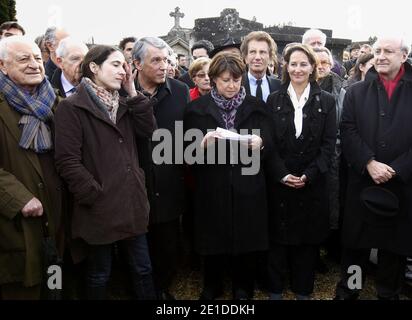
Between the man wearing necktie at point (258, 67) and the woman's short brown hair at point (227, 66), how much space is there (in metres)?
0.70

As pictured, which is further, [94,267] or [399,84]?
[399,84]

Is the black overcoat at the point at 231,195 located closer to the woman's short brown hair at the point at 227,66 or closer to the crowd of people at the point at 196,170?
the crowd of people at the point at 196,170

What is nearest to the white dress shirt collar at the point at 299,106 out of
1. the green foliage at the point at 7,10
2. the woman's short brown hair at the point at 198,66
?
the woman's short brown hair at the point at 198,66

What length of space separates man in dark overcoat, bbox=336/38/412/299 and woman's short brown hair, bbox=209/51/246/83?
1.15 metres

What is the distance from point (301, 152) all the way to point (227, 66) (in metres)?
1.04

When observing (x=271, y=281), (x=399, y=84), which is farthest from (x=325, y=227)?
(x=399, y=84)

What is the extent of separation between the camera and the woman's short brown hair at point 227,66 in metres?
3.61

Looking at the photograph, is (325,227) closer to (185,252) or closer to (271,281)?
(271,281)

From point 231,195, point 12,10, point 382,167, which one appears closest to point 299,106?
point 382,167

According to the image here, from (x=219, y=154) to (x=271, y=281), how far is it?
4.47 feet

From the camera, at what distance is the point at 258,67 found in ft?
14.3

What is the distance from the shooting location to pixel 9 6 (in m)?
11.6

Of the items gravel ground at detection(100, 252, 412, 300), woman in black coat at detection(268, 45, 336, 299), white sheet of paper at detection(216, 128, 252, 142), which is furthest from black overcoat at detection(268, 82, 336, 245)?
gravel ground at detection(100, 252, 412, 300)

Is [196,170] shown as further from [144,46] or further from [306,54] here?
[306,54]
